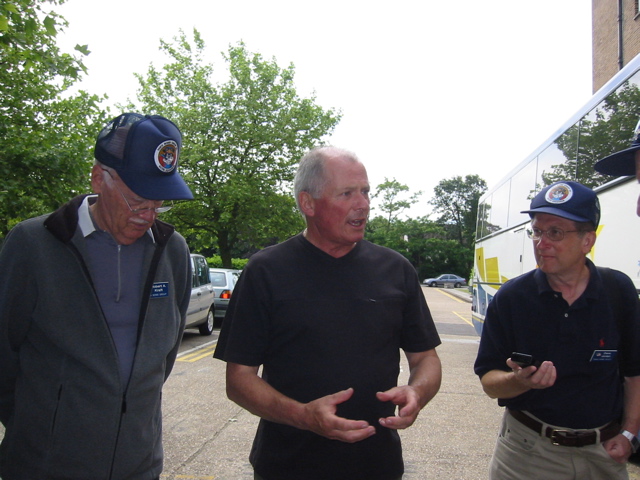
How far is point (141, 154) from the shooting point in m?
2.04

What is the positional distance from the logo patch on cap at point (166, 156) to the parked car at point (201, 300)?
9411 mm

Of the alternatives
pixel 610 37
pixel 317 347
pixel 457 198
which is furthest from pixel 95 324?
pixel 457 198

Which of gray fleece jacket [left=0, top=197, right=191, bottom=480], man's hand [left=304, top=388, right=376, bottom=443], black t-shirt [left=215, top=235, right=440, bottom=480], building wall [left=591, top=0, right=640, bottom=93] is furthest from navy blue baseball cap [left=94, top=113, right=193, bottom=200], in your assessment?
building wall [left=591, top=0, right=640, bottom=93]

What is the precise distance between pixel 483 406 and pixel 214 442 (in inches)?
133

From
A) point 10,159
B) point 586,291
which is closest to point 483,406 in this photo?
point 586,291

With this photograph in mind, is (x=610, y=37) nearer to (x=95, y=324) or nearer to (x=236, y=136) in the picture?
(x=236, y=136)

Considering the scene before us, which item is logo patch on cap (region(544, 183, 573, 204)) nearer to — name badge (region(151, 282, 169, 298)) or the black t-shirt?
the black t-shirt

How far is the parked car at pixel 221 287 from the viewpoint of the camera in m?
14.3

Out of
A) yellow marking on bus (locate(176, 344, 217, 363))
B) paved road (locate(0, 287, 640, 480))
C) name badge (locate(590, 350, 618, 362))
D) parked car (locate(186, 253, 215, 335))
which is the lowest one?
yellow marking on bus (locate(176, 344, 217, 363))

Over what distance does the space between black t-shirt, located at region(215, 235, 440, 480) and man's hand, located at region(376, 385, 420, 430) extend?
0.56 feet

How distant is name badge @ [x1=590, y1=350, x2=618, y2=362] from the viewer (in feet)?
7.59

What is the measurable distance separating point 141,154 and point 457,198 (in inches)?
3587

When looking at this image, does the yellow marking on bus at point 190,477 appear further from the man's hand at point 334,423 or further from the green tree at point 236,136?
the green tree at point 236,136

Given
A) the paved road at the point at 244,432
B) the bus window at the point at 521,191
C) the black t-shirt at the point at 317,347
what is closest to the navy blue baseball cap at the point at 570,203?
the black t-shirt at the point at 317,347
